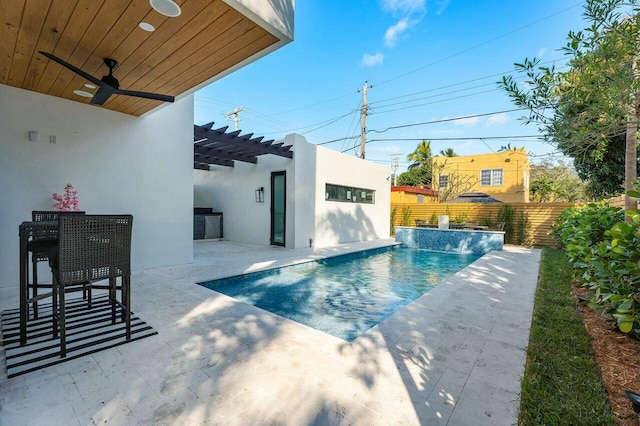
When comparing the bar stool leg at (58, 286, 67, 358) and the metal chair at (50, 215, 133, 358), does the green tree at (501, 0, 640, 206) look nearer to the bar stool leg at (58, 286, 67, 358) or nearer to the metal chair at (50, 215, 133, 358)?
the metal chair at (50, 215, 133, 358)

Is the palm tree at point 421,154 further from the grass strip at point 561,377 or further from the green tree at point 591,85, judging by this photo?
the green tree at point 591,85

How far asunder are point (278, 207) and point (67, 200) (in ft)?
19.1

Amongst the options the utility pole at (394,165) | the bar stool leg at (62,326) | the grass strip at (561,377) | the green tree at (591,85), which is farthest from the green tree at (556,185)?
the bar stool leg at (62,326)

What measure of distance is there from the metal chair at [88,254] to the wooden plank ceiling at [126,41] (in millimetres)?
1830

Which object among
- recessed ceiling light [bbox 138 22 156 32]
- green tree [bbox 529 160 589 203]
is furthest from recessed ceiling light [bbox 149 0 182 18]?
green tree [bbox 529 160 589 203]

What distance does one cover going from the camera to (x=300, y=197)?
9.46 m

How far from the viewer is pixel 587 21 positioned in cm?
226

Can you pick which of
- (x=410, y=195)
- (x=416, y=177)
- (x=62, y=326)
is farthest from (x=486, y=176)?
(x=62, y=326)

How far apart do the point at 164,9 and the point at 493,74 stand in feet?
45.8

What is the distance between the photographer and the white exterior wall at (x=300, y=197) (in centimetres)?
945

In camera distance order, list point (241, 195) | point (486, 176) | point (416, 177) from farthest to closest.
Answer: point (416, 177) < point (486, 176) < point (241, 195)

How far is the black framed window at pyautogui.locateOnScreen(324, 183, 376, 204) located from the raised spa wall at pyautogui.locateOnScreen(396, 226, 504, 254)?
1954mm

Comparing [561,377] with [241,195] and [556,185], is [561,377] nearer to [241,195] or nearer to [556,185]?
[241,195]

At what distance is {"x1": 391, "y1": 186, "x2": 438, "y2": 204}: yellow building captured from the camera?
19.6 meters
